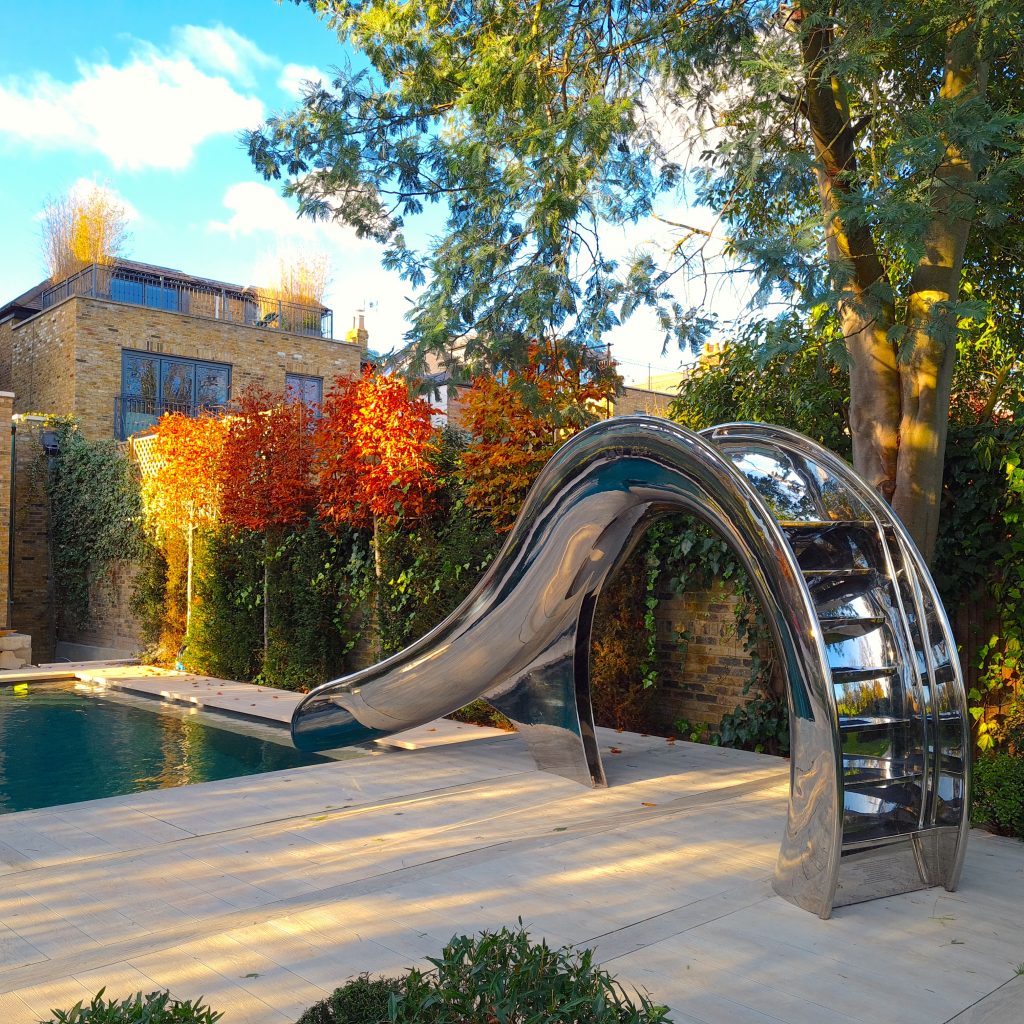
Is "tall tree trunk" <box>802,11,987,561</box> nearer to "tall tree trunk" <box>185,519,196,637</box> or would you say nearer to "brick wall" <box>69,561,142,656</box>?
"tall tree trunk" <box>185,519,196,637</box>

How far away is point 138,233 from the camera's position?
993 inches

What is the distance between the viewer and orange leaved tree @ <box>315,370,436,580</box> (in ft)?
34.7

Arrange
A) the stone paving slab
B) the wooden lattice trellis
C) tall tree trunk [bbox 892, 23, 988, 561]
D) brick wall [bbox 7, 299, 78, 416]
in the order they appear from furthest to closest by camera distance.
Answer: brick wall [bbox 7, 299, 78, 416]
the wooden lattice trellis
tall tree trunk [bbox 892, 23, 988, 561]
the stone paving slab

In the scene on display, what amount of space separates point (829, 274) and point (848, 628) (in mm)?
1912

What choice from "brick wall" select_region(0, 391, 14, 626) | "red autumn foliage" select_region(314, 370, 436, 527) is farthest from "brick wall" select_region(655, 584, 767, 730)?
"brick wall" select_region(0, 391, 14, 626)

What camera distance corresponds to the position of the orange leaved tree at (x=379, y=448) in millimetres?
10562

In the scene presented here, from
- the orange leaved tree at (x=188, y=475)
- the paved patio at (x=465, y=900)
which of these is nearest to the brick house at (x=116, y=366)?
the orange leaved tree at (x=188, y=475)

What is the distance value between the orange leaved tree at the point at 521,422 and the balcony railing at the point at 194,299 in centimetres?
1610

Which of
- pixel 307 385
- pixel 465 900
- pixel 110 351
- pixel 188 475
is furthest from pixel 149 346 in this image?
pixel 465 900

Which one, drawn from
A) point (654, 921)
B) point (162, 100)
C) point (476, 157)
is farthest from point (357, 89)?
point (654, 921)

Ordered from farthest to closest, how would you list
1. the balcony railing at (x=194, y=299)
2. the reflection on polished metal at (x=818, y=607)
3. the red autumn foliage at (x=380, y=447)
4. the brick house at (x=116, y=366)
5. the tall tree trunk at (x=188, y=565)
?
1. the balcony railing at (x=194, y=299)
2. the brick house at (x=116, y=366)
3. the tall tree trunk at (x=188, y=565)
4. the red autumn foliage at (x=380, y=447)
5. the reflection on polished metal at (x=818, y=607)

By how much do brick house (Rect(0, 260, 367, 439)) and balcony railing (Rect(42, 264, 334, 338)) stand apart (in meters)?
0.03

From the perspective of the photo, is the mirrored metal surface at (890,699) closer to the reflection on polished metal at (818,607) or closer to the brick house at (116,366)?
the reflection on polished metal at (818,607)

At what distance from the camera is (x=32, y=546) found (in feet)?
63.9
